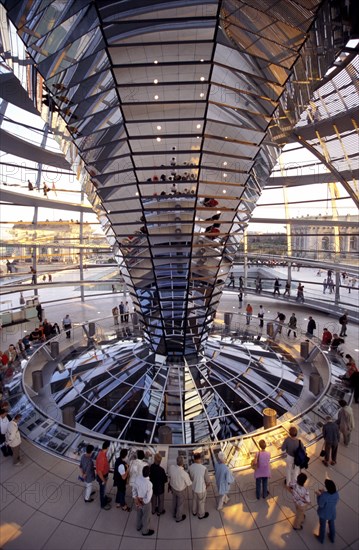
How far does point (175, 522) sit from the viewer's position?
5938mm

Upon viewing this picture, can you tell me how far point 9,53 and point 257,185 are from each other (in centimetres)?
1007

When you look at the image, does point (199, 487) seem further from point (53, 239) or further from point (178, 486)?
point (53, 239)

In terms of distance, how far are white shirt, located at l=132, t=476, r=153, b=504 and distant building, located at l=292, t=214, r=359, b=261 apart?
64.9 ft

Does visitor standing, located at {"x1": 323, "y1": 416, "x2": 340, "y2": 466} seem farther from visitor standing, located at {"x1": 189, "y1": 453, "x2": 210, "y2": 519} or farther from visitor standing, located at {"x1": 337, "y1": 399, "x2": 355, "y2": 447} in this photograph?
visitor standing, located at {"x1": 189, "y1": 453, "x2": 210, "y2": 519}

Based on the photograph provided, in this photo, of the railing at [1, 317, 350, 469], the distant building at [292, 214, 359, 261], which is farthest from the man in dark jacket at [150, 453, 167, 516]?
the distant building at [292, 214, 359, 261]

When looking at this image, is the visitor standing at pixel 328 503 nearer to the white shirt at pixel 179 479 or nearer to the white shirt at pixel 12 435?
the white shirt at pixel 179 479

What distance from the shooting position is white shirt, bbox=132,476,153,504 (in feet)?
18.0

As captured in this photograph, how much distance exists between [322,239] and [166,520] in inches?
944

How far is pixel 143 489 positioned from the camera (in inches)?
217

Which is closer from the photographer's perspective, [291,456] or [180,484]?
[180,484]

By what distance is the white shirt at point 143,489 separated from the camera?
5500mm

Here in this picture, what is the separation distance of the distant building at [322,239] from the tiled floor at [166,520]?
58.3 feet

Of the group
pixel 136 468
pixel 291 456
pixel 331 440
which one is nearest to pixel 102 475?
pixel 136 468

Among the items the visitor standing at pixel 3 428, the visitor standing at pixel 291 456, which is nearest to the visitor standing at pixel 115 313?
the visitor standing at pixel 3 428
